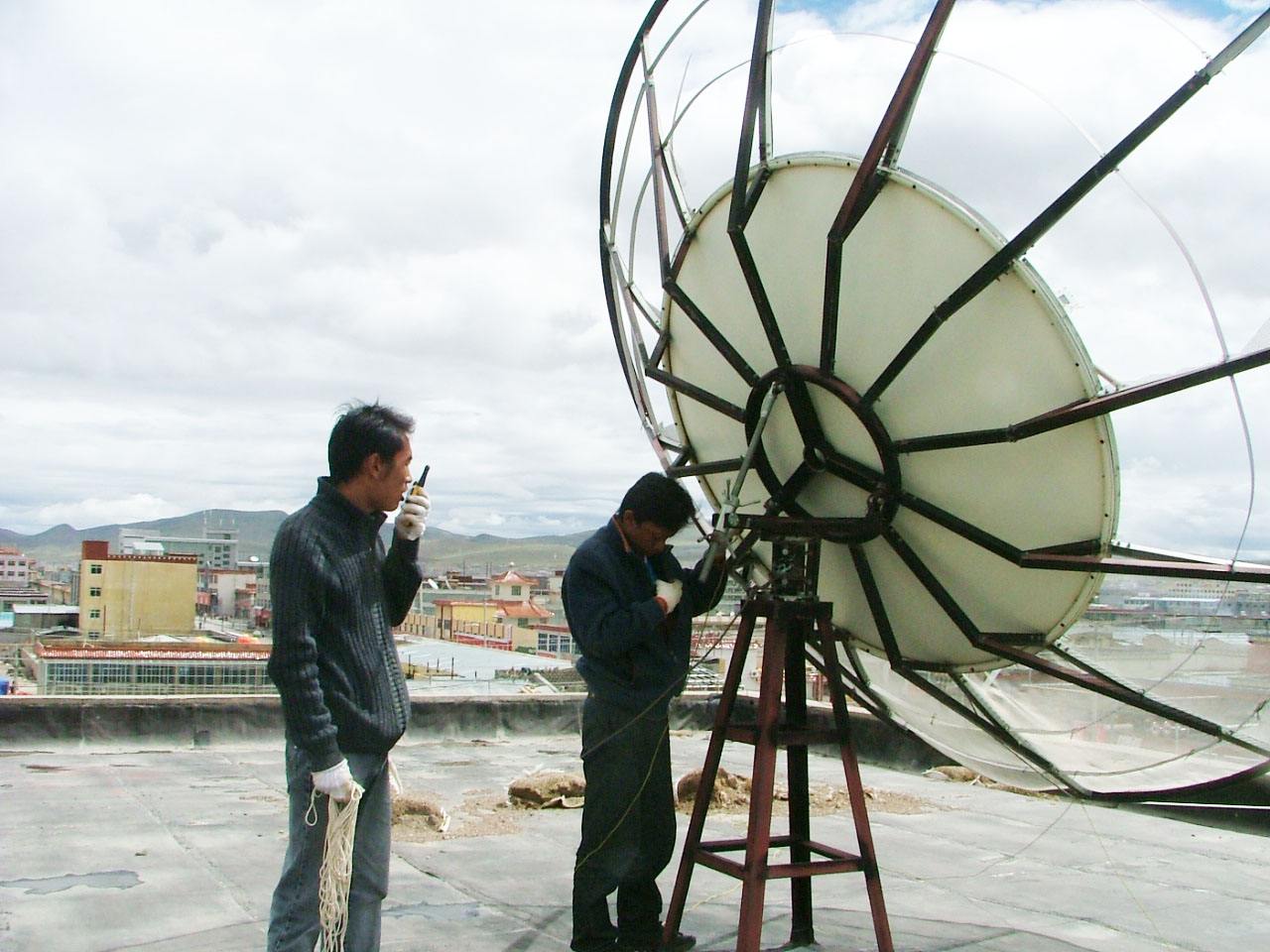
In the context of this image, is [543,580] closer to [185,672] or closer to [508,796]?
[185,672]

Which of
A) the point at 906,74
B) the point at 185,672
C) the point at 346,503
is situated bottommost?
the point at 185,672

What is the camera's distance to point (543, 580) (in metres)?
130

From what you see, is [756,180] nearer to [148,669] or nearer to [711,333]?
[711,333]

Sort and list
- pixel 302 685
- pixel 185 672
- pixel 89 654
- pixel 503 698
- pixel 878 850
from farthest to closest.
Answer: pixel 89 654 → pixel 185 672 → pixel 503 698 → pixel 878 850 → pixel 302 685

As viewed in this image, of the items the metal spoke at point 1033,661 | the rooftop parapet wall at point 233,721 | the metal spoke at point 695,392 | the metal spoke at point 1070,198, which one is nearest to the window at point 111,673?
the rooftop parapet wall at point 233,721

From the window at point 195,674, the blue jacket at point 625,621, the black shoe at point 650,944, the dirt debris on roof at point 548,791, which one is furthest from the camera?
the window at point 195,674

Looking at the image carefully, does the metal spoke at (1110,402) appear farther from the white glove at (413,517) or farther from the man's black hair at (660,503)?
the white glove at (413,517)

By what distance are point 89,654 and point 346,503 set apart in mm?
58182

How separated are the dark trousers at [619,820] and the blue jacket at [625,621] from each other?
90 mm

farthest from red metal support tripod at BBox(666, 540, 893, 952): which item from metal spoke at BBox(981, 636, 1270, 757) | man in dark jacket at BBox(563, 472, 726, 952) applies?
metal spoke at BBox(981, 636, 1270, 757)

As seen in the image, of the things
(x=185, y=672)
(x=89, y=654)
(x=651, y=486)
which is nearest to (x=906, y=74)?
(x=651, y=486)

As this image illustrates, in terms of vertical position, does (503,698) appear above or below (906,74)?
below

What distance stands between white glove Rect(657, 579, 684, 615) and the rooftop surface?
141 cm

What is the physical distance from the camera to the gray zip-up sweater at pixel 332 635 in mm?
3387
